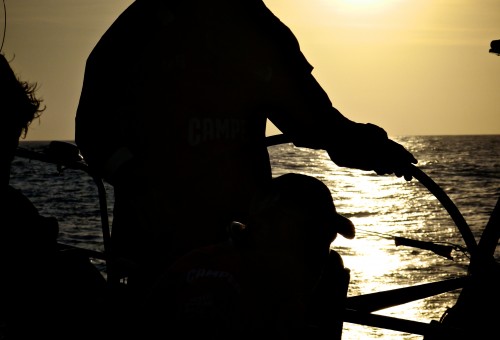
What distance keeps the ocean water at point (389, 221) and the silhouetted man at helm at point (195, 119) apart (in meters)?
0.58

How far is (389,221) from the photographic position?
33.8m

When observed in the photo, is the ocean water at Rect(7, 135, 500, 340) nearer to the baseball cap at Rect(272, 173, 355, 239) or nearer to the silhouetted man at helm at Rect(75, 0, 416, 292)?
the silhouetted man at helm at Rect(75, 0, 416, 292)

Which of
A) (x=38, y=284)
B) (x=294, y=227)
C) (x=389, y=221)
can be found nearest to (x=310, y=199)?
(x=294, y=227)

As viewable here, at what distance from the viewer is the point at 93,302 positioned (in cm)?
273

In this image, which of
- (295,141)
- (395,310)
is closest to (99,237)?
(395,310)

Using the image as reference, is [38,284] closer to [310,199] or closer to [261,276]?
[261,276]

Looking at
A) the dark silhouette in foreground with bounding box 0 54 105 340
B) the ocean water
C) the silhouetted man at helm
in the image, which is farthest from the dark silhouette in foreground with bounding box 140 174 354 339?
the ocean water

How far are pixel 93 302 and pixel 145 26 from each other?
108 cm

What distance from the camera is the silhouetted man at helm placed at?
118 inches

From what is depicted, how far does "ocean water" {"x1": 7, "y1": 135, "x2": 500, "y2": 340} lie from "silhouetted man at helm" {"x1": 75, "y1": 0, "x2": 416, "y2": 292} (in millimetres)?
579

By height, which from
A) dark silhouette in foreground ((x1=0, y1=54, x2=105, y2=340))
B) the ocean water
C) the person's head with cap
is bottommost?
the ocean water

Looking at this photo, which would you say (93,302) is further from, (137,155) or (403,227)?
(403,227)

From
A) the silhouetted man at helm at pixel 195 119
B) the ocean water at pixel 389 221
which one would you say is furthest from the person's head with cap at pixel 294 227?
the ocean water at pixel 389 221

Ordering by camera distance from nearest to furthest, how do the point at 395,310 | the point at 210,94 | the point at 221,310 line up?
1. the point at 221,310
2. the point at 210,94
3. the point at 395,310
